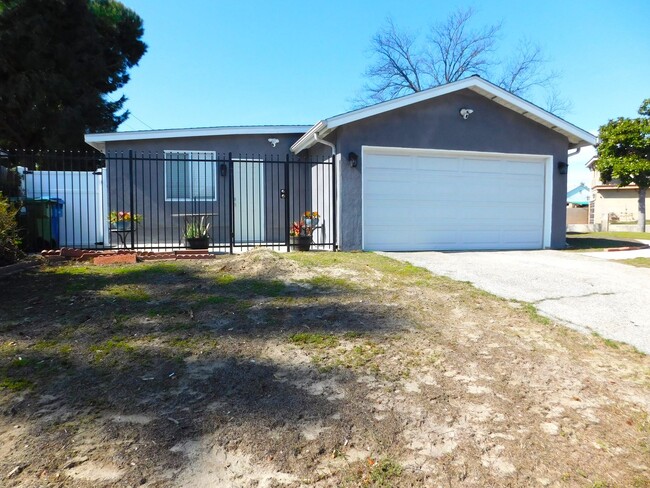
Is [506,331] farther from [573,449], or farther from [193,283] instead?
[193,283]

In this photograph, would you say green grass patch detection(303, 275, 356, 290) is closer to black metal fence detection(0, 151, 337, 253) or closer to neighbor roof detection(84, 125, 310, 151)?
black metal fence detection(0, 151, 337, 253)

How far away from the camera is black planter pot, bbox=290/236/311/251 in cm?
912

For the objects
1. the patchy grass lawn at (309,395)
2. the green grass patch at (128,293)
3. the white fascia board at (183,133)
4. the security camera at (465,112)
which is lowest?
the patchy grass lawn at (309,395)

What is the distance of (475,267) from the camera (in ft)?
23.9

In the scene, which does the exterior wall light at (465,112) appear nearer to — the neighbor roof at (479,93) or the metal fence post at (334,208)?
the neighbor roof at (479,93)

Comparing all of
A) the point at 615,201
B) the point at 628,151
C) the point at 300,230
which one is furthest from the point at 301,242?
the point at 615,201

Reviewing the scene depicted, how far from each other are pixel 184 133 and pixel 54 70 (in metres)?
9.48

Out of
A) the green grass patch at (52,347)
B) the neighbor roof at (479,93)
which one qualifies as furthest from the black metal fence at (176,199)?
the green grass patch at (52,347)

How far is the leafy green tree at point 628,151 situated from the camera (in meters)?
19.5

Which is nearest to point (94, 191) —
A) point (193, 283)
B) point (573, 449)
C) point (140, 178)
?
point (140, 178)

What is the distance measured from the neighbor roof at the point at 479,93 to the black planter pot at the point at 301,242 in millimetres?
2167

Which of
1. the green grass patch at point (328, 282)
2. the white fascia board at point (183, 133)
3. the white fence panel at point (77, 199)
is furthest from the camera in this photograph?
the white fascia board at point (183, 133)

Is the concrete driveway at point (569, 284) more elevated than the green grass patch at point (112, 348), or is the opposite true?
the concrete driveway at point (569, 284)

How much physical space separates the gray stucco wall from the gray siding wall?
51.3 inches
